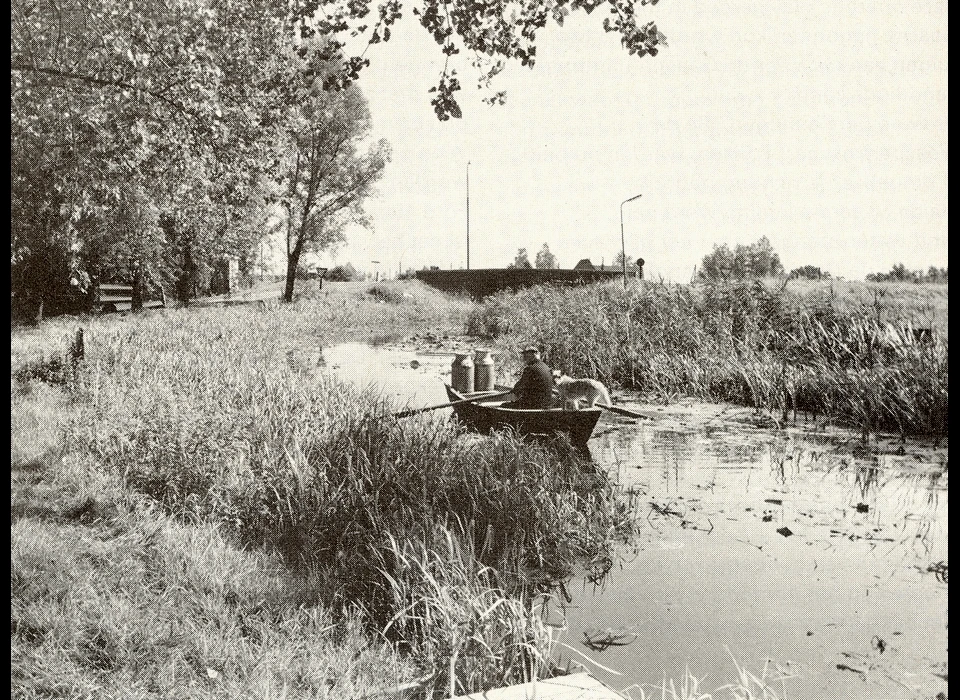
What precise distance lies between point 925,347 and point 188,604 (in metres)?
10.6

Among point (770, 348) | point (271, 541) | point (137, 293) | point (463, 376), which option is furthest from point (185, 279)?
point (271, 541)

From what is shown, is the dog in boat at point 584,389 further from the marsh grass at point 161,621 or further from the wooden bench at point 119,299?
the wooden bench at point 119,299

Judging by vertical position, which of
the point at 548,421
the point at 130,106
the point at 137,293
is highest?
the point at 130,106

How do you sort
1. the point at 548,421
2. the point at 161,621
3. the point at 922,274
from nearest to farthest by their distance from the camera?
the point at 161,621 < the point at 922,274 < the point at 548,421

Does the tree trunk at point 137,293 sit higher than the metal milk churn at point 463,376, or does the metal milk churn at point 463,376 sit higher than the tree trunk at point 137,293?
the tree trunk at point 137,293

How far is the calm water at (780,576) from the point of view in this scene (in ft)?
14.8

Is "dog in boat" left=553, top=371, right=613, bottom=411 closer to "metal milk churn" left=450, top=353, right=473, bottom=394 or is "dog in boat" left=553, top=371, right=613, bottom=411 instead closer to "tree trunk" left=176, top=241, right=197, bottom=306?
"metal milk churn" left=450, top=353, right=473, bottom=394

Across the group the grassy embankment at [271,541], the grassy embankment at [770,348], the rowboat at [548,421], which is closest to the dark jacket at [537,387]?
the rowboat at [548,421]

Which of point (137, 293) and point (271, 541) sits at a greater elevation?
point (137, 293)

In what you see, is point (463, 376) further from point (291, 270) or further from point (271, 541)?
point (291, 270)

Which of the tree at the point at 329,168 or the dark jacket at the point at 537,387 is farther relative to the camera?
the tree at the point at 329,168

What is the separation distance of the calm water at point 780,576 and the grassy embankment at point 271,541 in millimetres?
567

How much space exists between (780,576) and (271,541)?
4.15m

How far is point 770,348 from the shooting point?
575 inches
